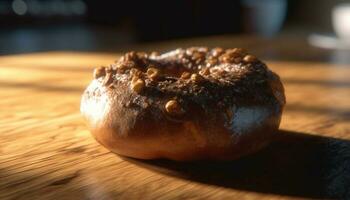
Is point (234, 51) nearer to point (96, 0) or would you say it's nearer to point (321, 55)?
point (321, 55)

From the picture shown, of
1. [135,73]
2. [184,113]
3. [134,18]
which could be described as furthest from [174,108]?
[134,18]

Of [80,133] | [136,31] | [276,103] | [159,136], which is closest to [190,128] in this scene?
[159,136]

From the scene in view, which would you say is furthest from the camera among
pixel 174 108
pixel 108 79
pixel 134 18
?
pixel 134 18

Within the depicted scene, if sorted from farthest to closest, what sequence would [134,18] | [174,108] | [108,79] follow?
[134,18]
[108,79]
[174,108]

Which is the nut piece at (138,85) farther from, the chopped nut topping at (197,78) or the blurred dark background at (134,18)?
the blurred dark background at (134,18)

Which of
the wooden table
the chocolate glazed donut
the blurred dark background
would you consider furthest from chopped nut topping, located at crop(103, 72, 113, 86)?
the blurred dark background

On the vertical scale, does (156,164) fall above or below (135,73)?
below

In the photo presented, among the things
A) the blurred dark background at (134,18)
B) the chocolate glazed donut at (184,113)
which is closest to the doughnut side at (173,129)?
the chocolate glazed donut at (184,113)

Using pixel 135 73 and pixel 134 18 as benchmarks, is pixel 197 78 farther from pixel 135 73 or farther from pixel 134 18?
pixel 134 18
